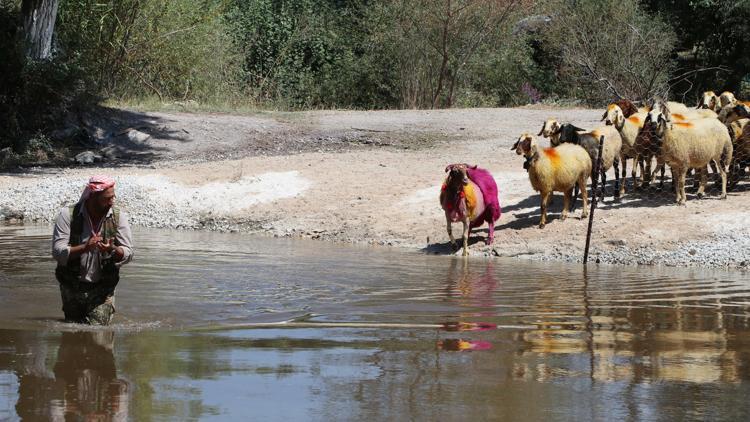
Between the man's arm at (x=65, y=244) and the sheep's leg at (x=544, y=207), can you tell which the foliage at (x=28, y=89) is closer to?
the sheep's leg at (x=544, y=207)

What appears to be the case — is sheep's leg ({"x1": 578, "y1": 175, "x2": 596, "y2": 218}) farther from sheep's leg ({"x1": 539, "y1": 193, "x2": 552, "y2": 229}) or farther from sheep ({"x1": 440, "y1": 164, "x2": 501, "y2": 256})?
sheep ({"x1": 440, "y1": 164, "x2": 501, "y2": 256})

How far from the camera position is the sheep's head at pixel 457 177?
16234 millimetres

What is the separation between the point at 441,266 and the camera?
591 inches

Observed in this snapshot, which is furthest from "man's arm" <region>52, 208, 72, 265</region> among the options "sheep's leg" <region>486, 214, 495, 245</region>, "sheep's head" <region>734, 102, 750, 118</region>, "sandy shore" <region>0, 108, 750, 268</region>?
"sheep's head" <region>734, 102, 750, 118</region>

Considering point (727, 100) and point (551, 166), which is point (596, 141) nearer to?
point (551, 166)

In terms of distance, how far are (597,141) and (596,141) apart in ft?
0.06

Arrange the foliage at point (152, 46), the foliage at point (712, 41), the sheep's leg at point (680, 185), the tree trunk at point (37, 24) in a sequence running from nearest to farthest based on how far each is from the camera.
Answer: the sheep's leg at point (680, 185) → the tree trunk at point (37, 24) → the foliage at point (152, 46) → the foliage at point (712, 41)

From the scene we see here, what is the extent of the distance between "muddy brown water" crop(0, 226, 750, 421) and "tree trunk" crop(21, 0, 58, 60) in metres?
11.3

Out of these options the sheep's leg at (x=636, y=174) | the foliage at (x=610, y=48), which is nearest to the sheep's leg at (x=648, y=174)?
the sheep's leg at (x=636, y=174)

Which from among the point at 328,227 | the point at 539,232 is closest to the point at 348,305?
the point at 539,232

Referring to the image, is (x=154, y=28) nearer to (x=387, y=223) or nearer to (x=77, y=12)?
(x=77, y=12)

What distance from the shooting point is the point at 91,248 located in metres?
9.22

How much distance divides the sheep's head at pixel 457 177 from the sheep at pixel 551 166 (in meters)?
0.98

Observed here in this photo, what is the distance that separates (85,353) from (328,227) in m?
10.4
